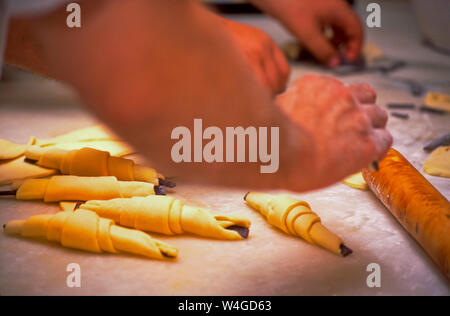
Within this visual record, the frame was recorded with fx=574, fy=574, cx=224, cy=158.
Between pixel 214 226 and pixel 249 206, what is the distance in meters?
0.21

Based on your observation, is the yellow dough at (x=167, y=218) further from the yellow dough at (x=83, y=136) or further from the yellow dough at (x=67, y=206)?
the yellow dough at (x=83, y=136)

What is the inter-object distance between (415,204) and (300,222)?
10.4 inches

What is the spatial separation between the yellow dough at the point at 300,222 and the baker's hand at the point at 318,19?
2.16ft

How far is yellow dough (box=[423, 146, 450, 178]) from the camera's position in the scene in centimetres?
164

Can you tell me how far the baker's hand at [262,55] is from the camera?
140 centimetres

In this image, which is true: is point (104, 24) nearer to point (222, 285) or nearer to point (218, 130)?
point (218, 130)

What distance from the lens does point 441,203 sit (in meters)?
1.28

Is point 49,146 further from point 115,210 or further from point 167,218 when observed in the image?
point 167,218

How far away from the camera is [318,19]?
6.16 feet

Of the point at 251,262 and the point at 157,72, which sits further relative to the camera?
the point at 251,262

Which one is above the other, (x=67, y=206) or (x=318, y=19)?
(x=318, y=19)

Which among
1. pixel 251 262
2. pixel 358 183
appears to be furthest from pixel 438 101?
pixel 251 262

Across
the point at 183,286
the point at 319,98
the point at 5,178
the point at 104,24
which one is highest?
the point at 104,24

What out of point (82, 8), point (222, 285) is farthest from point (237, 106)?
point (222, 285)
